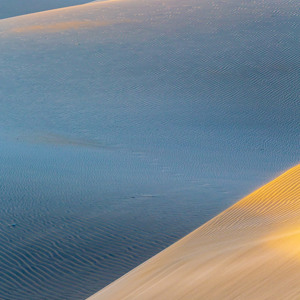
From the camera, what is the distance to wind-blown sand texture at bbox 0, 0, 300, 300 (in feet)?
Answer: 21.2

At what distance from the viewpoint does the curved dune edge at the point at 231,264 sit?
324 cm

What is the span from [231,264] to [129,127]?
28.3 ft

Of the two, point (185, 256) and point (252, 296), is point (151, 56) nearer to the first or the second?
point (185, 256)

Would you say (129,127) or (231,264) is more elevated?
(129,127)

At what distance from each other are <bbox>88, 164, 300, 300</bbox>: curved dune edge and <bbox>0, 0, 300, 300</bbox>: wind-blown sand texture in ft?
3.05

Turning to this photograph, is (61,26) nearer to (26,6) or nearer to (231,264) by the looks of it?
(231,264)

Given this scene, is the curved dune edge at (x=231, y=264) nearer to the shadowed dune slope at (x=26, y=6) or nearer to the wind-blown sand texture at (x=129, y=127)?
the wind-blown sand texture at (x=129, y=127)

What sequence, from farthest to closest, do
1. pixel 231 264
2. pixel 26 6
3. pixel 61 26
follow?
pixel 26 6 < pixel 61 26 < pixel 231 264

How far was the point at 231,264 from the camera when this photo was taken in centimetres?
384

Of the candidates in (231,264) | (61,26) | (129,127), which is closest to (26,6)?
(61,26)

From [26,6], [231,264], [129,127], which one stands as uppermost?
[26,6]

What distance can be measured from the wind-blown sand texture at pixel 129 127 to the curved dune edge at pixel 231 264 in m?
0.93

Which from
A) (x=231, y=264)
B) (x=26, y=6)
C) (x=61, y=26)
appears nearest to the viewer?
(x=231, y=264)

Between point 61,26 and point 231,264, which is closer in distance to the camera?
point 231,264
